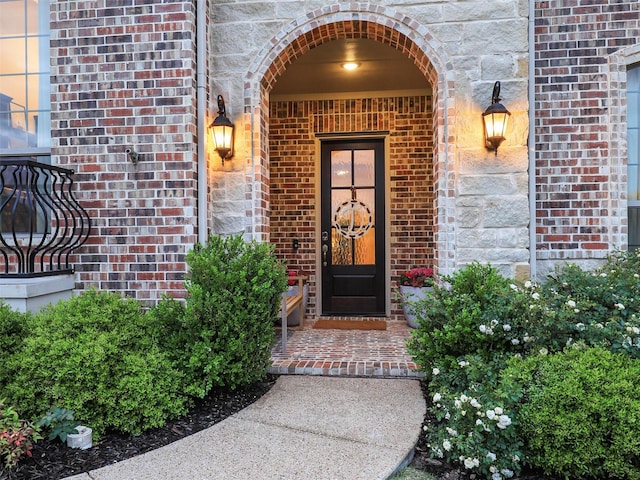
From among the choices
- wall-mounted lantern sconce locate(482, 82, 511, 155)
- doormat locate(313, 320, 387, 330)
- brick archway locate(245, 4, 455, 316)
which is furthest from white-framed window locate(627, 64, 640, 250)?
doormat locate(313, 320, 387, 330)

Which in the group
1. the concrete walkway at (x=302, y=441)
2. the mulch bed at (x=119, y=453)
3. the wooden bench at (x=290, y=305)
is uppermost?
the wooden bench at (x=290, y=305)

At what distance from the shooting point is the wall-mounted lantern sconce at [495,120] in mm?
3154

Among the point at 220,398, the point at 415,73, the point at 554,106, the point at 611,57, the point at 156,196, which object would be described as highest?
the point at 415,73

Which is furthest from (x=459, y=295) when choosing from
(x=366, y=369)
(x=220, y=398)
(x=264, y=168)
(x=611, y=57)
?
(x=611, y=57)

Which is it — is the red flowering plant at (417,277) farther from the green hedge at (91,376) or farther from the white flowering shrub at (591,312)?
the green hedge at (91,376)

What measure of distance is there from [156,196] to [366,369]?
2.07m

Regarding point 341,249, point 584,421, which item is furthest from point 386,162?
point 584,421

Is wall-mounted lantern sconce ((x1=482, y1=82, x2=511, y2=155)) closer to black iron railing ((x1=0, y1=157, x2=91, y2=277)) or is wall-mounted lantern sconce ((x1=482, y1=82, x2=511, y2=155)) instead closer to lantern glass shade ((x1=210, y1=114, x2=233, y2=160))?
lantern glass shade ((x1=210, y1=114, x2=233, y2=160))

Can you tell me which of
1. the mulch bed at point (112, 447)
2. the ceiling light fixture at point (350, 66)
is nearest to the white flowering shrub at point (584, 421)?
the mulch bed at point (112, 447)

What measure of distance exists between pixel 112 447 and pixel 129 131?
2.32 meters

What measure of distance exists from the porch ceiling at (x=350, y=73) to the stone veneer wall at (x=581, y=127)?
135cm

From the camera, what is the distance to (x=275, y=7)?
11.5 feet

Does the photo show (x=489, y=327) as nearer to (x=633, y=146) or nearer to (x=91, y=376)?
(x=91, y=376)

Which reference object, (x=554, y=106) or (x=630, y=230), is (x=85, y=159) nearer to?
(x=554, y=106)
